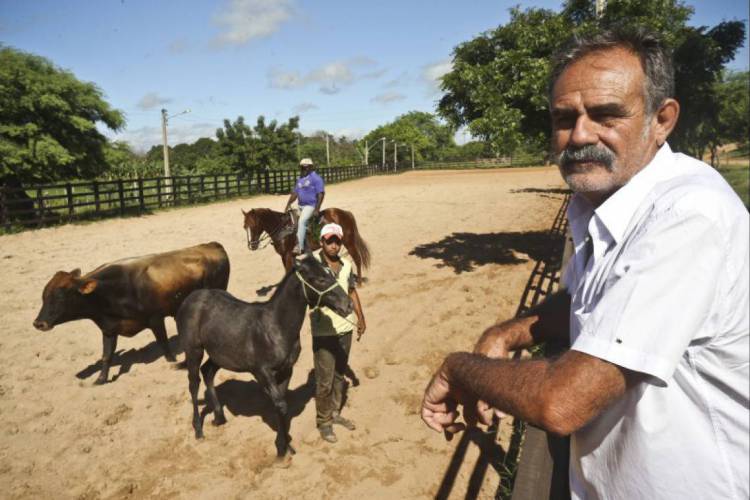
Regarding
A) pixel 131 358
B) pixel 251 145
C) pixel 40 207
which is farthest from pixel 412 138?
pixel 131 358

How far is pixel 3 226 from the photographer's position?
1460 centimetres

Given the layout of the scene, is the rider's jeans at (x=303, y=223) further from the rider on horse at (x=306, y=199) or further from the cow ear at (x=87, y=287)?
the cow ear at (x=87, y=287)

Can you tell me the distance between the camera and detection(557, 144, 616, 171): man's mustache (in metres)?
1.42

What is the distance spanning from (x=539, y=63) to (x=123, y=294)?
25.3 feet

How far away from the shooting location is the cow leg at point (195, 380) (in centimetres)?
454

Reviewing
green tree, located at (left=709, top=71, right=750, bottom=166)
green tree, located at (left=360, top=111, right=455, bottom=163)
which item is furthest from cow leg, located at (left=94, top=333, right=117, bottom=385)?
green tree, located at (left=360, top=111, right=455, bottom=163)

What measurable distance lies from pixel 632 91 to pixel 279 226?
8598mm

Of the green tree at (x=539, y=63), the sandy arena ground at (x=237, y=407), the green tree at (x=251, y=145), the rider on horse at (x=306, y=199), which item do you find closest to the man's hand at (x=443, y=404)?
the sandy arena ground at (x=237, y=407)

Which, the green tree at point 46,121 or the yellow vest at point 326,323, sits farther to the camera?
the green tree at point 46,121

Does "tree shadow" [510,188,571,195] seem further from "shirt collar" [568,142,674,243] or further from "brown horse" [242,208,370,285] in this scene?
"shirt collar" [568,142,674,243]

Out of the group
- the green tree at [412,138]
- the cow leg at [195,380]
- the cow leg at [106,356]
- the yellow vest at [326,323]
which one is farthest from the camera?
the green tree at [412,138]

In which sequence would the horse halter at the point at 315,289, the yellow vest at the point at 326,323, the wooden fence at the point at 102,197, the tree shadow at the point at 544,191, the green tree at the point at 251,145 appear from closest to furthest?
1. the horse halter at the point at 315,289
2. the yellow vest at the point at 326,323
3. the wooden fence at the point at 102,197
4. the tree shadow at the point at 544,191
5. the green tree at the point at 251,145

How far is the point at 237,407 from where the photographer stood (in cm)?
515

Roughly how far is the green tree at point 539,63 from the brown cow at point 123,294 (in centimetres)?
598
